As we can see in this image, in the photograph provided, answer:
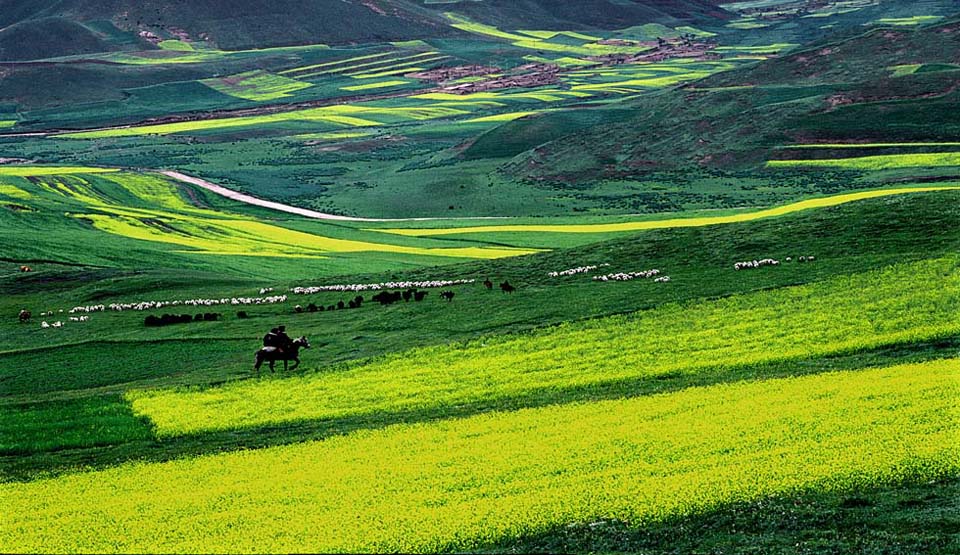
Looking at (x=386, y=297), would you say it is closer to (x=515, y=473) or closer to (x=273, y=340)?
(x=273, y=340)

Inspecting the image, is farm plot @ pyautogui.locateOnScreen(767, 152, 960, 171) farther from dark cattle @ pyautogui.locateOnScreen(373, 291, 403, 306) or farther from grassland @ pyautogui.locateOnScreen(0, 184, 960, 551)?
dark cattle @ pyautogui.locateOnScreen(373, 291, 403, 306)

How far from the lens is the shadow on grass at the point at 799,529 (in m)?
21.0

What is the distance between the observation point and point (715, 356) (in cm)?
3641

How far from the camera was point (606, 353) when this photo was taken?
38.4 meters

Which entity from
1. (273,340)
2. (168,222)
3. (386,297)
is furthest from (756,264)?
(168,222)

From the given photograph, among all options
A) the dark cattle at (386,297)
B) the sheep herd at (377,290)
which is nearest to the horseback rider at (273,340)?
the sheep herd at (377,290)

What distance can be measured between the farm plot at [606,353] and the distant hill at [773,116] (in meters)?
77.2

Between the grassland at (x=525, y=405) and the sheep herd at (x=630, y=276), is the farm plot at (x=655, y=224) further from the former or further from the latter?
the sheep herd at (x=630, y=276)

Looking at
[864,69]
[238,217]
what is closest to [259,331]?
[238,217]

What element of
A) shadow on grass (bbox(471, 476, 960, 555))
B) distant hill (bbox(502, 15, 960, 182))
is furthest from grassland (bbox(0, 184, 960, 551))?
distant hill (bbox(502, 15, 960, 182))

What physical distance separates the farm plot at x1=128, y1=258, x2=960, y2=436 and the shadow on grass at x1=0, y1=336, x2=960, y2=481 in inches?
20.2

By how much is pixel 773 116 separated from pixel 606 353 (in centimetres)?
9778

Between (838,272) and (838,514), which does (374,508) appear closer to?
(838,514)

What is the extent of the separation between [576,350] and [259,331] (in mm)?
15483
